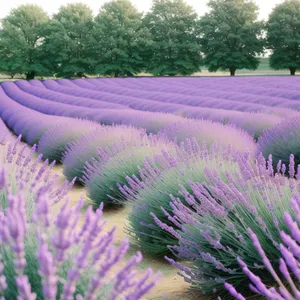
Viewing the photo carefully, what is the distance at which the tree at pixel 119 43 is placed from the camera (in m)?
42.5

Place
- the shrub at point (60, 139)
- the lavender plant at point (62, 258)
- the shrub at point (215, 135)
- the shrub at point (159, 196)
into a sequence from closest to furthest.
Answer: the lavender plant at point (62, 258) < the shrub at point (159, 196) < the shrub at point (215, 135) < the shrub at point (60, 139)

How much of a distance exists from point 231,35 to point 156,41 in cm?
680

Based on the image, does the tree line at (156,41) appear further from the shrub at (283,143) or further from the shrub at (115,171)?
the shrub at (115,171)

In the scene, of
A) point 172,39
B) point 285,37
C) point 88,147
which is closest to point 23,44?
point 172,39

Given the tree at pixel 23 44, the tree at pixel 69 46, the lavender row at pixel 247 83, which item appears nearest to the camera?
the lavender row at pixel 247 83

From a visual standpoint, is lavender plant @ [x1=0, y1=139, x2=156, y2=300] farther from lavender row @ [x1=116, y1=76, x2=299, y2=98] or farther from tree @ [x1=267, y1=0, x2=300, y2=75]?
tree @ [x1=267, y1=0, x2=300, y2=75]

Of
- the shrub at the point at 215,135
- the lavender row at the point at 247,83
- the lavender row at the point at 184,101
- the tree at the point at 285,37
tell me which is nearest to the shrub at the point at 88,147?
the shrub at the point at 215,135

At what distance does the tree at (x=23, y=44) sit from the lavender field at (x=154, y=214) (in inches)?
1411

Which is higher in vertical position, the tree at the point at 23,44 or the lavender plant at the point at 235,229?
the tree at the point at 23,44

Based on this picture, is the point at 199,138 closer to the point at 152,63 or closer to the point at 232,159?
the point at 232,159

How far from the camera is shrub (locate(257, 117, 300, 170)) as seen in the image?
18.7 feet

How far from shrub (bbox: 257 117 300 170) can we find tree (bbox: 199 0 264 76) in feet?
121

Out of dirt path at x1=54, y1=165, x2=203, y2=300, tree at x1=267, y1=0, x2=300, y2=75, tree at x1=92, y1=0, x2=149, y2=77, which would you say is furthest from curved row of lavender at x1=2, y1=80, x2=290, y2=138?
tree at x1=267, y1=0, x2=300, y2=75

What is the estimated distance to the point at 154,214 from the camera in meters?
3.46
